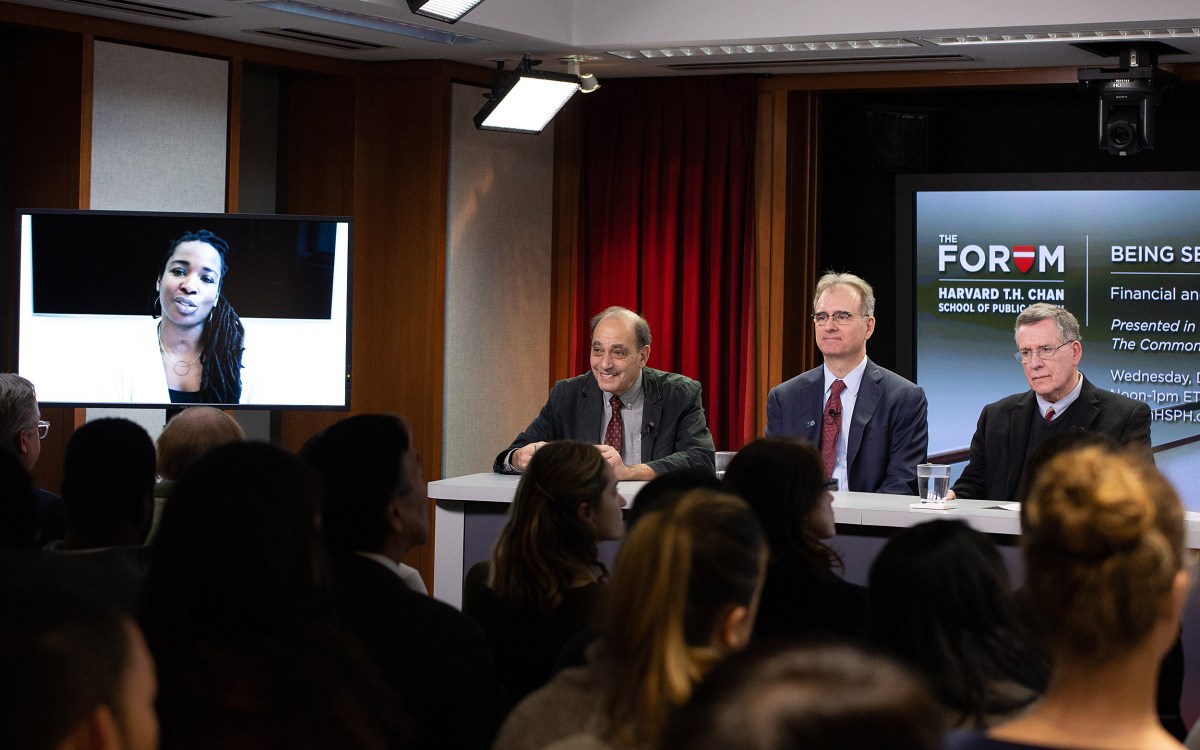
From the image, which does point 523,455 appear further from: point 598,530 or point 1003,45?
point 1003,45

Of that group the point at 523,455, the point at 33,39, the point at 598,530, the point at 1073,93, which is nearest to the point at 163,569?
the point at 598,530

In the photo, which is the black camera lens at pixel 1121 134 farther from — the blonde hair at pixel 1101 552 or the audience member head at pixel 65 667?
the audience member head at pixel 65 667

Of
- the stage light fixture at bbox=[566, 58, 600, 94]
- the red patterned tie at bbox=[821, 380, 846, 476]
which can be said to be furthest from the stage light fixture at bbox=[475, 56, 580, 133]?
the red patterned tie at bbox=[821, 380, 846, 476]

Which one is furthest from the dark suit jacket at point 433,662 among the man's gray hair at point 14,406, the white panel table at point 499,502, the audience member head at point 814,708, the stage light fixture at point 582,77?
the stage light fixture at point 582,77

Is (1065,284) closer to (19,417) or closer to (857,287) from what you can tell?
(857,287)

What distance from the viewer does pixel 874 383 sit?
4.75 metres

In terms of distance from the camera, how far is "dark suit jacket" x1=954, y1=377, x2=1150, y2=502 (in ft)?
14.3

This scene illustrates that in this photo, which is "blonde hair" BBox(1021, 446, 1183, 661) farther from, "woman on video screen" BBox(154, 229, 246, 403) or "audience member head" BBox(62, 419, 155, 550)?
"woman on video screen" BBox(154, 229, 246, 403)

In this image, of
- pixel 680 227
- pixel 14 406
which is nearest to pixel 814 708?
pixel 14 406

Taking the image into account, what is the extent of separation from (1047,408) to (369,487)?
2854mm

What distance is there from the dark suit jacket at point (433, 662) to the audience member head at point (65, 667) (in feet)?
3.38

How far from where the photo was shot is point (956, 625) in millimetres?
1895

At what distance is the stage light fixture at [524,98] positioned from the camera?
5594 millimetres

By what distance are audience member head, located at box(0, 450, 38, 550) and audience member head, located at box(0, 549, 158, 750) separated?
1410 mm
